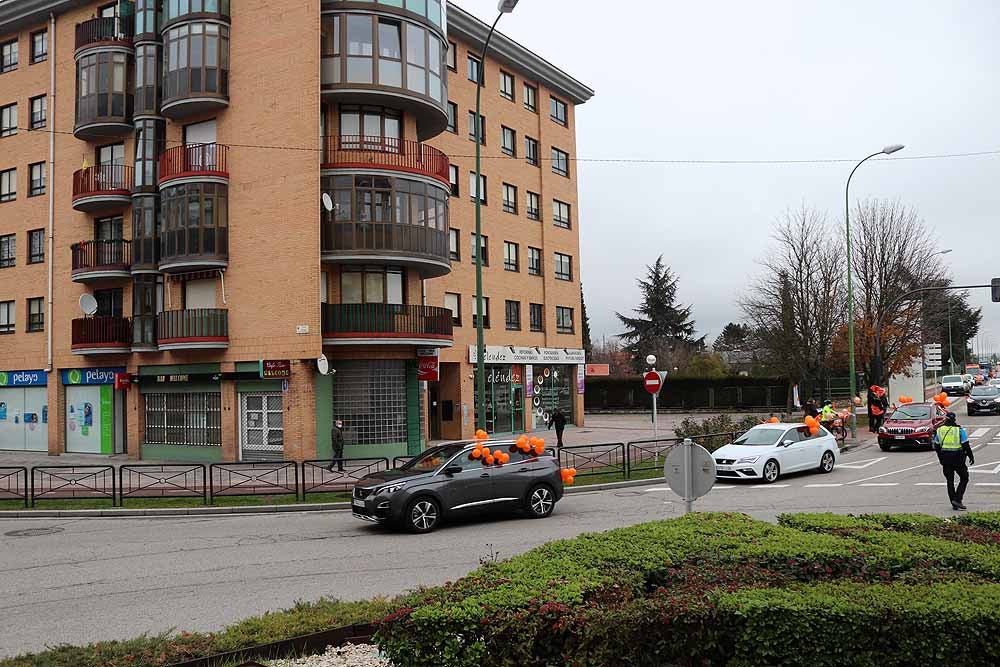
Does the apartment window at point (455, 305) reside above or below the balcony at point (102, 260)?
below

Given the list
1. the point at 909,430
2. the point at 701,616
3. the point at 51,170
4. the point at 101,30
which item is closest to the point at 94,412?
the point at 51,170

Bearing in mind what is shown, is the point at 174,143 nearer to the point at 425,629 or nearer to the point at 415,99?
the point at 415,99

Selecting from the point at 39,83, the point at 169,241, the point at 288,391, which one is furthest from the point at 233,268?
the point at 39,83

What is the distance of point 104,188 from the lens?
2994 cm

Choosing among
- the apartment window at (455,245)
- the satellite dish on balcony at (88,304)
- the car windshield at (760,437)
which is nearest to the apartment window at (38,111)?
the satellite dish on balcony at (88,304)

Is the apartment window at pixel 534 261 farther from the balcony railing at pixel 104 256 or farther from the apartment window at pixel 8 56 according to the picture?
the apartment window at pixel 8 56

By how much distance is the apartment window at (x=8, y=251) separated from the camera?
110ft

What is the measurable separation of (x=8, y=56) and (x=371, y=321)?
21512 mm

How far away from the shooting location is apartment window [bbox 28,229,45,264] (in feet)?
107

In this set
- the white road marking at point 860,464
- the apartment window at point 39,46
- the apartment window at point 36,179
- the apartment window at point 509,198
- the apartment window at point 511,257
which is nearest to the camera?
the white road marking at point 860,464

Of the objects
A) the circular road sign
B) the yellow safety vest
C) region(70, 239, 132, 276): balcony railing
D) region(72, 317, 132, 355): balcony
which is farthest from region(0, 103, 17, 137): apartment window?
the yellow safety vest

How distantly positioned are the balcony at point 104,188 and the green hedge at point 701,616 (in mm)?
27652

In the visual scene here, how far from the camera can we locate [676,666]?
5.30 m

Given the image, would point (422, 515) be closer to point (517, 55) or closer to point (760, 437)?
point (760, 437)
